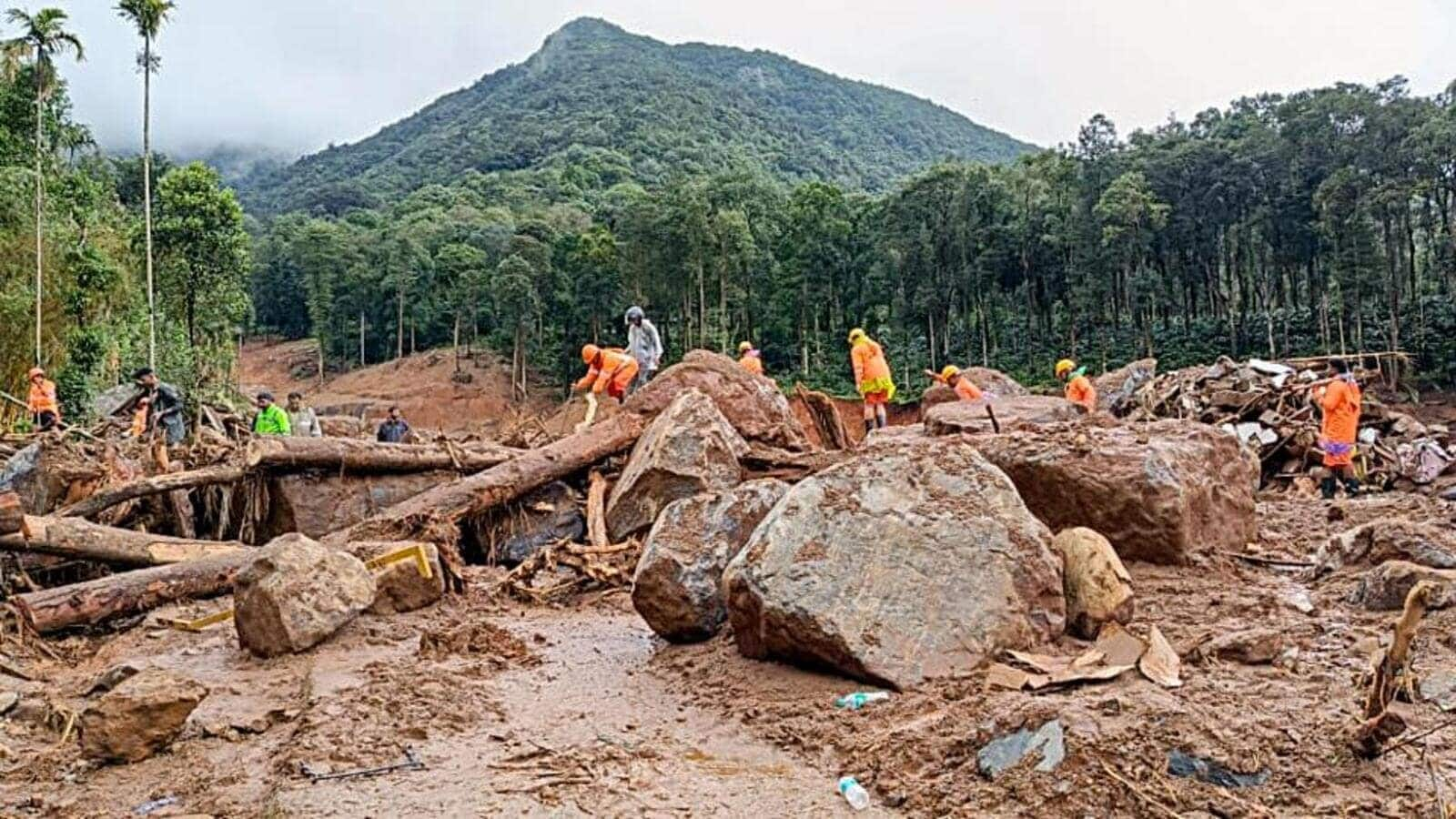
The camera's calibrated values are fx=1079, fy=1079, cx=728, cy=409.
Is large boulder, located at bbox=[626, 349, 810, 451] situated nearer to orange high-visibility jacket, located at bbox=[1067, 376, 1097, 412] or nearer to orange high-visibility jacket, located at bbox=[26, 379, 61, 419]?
orange high-visibility jacket, located at bbox=[1067, 376, 1097, 412]

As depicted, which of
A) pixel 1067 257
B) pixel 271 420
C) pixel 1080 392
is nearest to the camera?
pixel 271 420

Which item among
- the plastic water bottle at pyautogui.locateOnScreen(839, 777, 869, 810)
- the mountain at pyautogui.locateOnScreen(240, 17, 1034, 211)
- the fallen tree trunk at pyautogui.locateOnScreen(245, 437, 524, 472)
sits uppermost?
the mountain at pyautogui.locateOnScreen(240, 17, 1034, 211)

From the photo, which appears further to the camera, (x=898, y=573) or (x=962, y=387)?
(x=962, y=387)

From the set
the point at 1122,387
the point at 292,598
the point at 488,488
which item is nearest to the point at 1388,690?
the point at 292,598

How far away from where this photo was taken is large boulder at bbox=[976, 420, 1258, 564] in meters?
6.69

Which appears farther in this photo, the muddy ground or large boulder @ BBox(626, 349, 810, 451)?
large boulder @ BBox(626, 349, 810, 451)

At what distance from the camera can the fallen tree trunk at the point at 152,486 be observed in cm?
921

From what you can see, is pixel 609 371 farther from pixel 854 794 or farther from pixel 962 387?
pixel 854 794

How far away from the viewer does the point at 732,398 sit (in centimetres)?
1091

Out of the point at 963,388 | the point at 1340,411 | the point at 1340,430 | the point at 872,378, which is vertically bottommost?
the point at 1340,430

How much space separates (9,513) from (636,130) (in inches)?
4745

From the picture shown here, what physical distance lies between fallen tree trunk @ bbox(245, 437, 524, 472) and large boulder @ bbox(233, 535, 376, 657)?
3.34 metres

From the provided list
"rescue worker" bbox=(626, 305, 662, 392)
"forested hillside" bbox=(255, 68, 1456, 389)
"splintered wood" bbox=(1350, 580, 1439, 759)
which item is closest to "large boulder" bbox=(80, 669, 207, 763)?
"splintered wood" bbox=(1350, 580, 1439, 759)

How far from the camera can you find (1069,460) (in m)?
6.81
